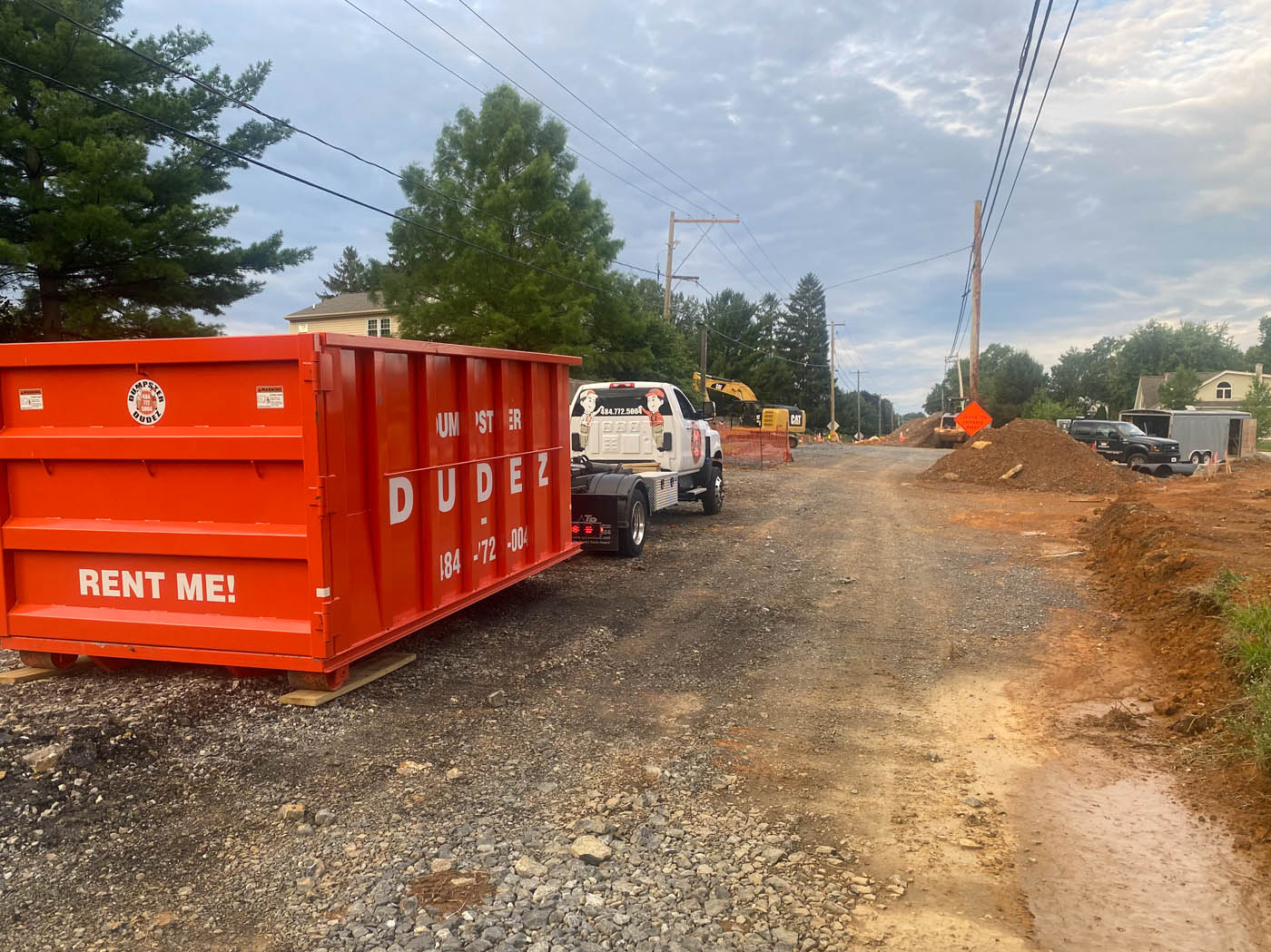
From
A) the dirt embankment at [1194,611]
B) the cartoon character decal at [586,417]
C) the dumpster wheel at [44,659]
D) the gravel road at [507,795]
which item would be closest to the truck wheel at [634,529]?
the cartoon character decal at [586,417]

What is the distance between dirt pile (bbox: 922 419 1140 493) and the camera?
944 inches

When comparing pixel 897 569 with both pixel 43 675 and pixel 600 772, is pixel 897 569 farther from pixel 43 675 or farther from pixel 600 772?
pixel 43 675

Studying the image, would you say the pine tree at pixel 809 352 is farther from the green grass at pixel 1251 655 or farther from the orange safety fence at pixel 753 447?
the green grass at pixel 1251 655

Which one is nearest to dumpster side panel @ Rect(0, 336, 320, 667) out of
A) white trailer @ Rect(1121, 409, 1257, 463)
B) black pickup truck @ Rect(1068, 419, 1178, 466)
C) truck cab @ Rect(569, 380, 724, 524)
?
truck cab @ Rect(569, 380, 724, 524)

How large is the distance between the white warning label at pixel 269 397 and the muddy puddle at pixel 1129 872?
15.4ft

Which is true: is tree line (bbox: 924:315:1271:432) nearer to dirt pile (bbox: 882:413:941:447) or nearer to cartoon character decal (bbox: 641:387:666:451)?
dirt pile (bbox: 882:413:941:447)

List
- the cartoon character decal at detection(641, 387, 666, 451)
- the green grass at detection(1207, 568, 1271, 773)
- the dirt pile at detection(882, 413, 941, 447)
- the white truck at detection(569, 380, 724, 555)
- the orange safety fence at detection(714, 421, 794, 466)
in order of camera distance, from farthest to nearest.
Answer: the dirt pile at detection(882, 413, 941, 447) < the orange safety fence at detection(714, 421, 794, 466) < the cartoon character decal at detection(641, 387, 666, 451) < the white truck at detection(569, 380, 724, 555) < the green grass at detection(1207, 568, 1271, 773)

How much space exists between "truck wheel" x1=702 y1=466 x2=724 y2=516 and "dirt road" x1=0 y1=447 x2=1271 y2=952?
8.74 m

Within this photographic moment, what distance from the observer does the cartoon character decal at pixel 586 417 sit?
1454 cm

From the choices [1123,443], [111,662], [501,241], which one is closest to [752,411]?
[1123,443]

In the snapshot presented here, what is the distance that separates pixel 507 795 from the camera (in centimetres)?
446

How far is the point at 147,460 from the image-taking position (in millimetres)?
5527

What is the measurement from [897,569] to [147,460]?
350 inches

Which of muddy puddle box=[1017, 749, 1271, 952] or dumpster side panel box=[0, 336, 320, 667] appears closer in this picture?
muddy puddle box=[1017, 749, 1271, 952]
